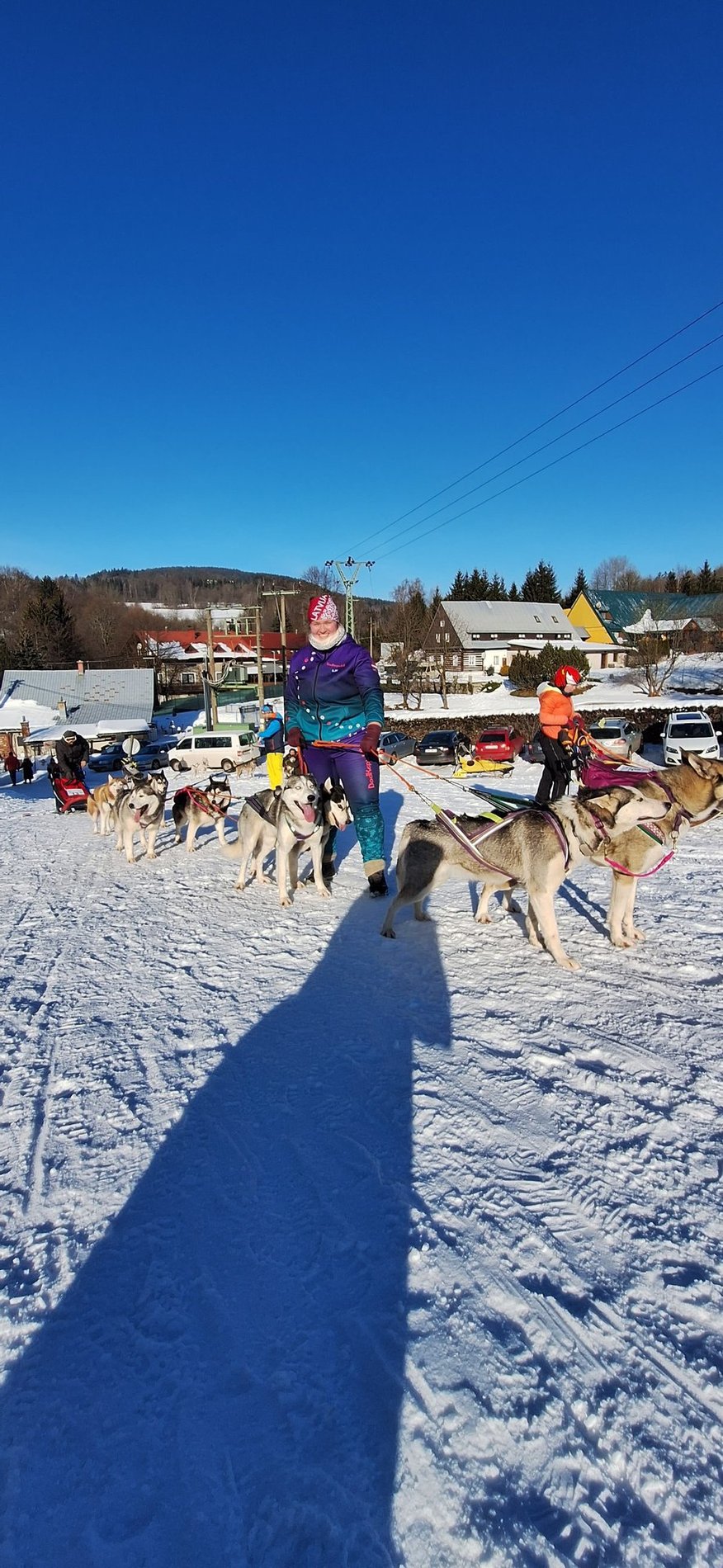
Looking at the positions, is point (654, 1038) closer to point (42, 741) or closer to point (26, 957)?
point (26, 957)

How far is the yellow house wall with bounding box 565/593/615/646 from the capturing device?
7125 cm

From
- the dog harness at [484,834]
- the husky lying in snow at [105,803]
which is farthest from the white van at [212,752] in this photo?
the dog harness at [484,834]

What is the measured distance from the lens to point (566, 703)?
7492mm

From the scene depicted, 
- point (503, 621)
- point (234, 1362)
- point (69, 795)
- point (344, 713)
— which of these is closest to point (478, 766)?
point (344, 713)

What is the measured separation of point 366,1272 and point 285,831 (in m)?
4.05

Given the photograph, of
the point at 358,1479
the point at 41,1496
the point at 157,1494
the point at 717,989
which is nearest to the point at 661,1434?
the point at 358,1479

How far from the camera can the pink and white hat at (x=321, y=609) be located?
19.3 ft

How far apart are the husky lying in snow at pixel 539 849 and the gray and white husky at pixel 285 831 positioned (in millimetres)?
1375

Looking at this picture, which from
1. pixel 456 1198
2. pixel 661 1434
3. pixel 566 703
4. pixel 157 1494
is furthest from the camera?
pixel 566 703

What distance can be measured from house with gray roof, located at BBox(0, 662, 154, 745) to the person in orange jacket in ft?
119

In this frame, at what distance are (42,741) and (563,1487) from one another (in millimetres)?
35380

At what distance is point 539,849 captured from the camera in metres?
4.25

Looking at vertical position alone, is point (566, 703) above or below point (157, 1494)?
above

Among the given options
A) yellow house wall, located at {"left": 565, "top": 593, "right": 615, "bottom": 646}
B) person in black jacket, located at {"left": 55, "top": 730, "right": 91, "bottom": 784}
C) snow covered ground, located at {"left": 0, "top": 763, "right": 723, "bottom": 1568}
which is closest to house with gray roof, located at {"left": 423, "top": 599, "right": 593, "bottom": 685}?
yellow house wall, located at {"left": 565, "top": 593, "right": 615, "bottom": 646}
